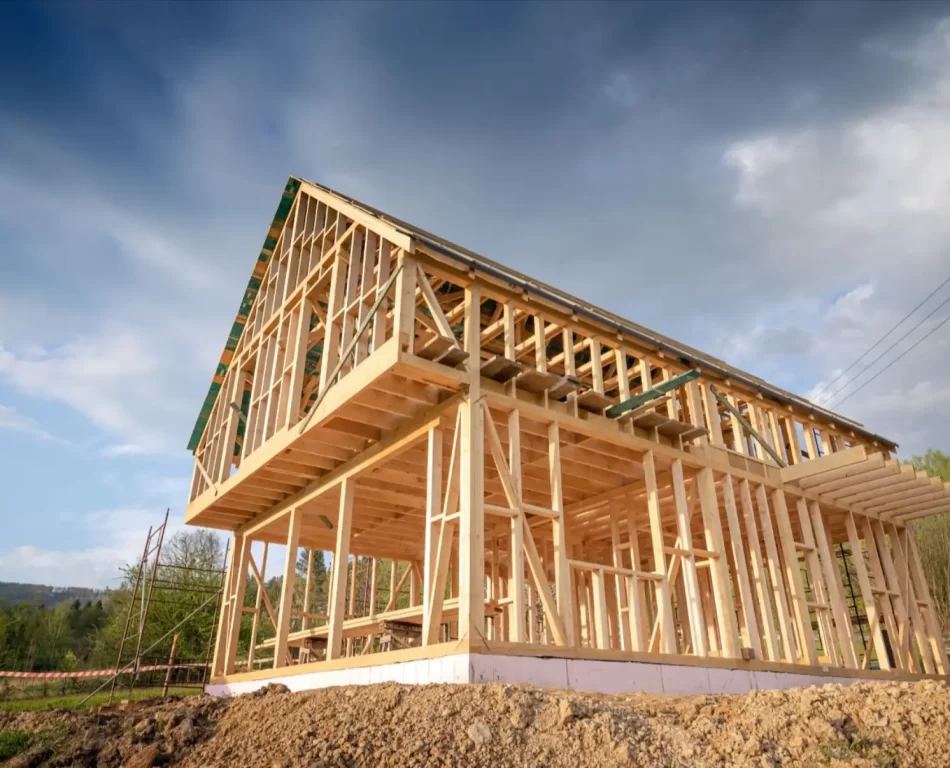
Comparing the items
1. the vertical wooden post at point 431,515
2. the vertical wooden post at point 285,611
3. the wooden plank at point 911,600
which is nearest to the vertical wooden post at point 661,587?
the vertical wooden post at point 431,515

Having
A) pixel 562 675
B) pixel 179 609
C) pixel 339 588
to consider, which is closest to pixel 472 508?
pixel 562 675

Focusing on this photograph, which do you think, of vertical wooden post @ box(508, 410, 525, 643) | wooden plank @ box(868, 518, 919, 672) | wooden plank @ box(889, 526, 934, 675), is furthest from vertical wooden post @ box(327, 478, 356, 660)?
wooden plank @ box(889, 526, 934, 675)

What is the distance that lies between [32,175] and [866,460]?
693 inches

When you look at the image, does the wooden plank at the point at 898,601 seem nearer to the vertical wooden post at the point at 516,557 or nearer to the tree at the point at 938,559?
the vertical wooden post at the point at 516,557

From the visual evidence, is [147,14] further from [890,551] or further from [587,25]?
[890,551]

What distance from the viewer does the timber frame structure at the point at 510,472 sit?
9.73 metres

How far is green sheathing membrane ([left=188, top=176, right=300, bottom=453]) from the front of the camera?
17.0 m

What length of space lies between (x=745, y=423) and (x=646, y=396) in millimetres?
4116

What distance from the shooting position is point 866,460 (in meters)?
13.1

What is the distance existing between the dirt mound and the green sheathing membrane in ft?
38.6

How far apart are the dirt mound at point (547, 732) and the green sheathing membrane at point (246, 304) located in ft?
38.6

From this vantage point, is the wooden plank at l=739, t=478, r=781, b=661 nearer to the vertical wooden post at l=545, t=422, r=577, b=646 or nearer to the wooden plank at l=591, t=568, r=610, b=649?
the wooden plank at l=591, t=568, r=610, b=649

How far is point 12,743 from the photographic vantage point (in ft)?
28.9

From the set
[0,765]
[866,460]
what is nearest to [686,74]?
[866,460]
